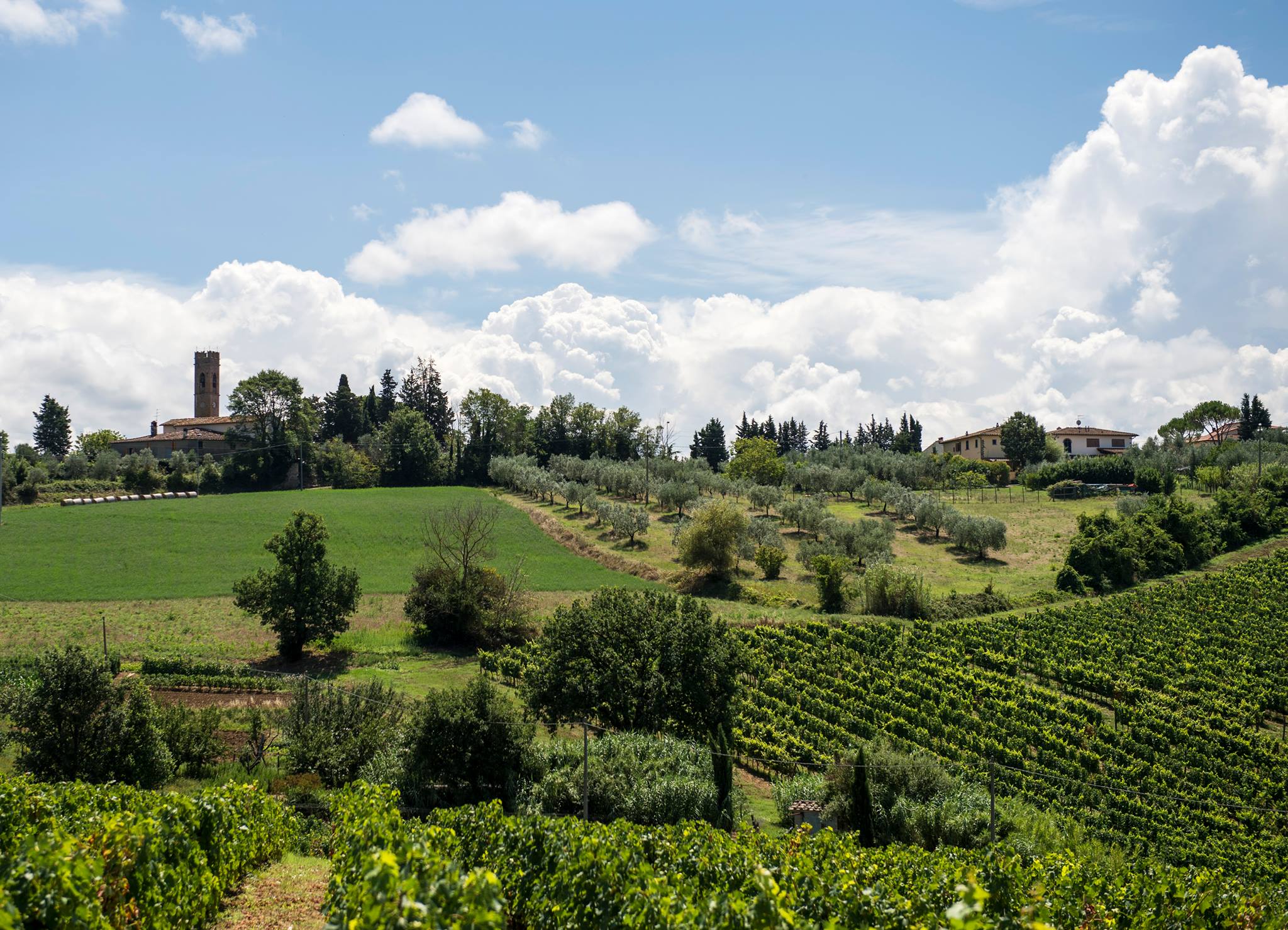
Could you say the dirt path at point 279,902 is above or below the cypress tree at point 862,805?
above

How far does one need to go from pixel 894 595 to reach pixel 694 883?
46568 millimetres

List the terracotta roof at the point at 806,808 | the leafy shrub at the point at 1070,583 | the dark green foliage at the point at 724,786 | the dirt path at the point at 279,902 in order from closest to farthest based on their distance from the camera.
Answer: the dirt path at the point at 279,902
the dark green foliage at the point at 724,786
the terracotta roof at the point at 806,808
the leafy shrub at the point at 1070,583

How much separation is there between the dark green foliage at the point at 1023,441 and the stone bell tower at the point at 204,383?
→ 127 m

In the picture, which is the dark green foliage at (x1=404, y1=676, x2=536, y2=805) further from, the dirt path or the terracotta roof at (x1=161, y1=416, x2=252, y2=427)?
the terracotta roof at (x1=161, y1=416, x2=252, y2=427)

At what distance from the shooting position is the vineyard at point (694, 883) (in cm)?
718

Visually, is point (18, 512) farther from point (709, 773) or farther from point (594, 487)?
point (709, 773)

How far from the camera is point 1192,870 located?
17.4 metres

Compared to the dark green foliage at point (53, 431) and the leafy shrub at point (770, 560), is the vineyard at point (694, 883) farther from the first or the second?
the dark green foliage at point (53, 431)

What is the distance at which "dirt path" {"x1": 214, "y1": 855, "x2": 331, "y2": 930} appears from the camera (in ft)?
41.2

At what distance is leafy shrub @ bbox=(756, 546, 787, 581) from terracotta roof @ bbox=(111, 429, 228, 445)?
76.7 metres

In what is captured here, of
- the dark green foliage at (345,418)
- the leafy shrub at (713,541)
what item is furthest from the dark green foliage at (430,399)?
the leafy shrub at (713,541)

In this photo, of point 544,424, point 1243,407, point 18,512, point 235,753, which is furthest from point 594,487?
point 1243,407

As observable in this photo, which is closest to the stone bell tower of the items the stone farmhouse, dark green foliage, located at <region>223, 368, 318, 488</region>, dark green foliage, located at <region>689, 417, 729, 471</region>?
the stone farmhouse

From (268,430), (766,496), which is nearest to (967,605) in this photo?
(766,496)
